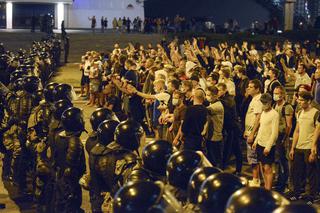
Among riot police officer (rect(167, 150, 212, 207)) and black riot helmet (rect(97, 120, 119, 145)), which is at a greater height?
black riot helmet (rect(97, 120, 119, 145))

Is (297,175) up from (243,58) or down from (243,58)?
down

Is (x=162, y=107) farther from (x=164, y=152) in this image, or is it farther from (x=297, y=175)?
(x=164, y=152)

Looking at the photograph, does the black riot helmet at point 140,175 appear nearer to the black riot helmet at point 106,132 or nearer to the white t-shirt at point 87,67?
the black riot helmet at point 106,132

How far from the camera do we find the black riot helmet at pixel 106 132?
6.82 m

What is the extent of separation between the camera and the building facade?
2188 inches

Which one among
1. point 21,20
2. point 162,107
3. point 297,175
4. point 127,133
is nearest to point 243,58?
point 162,107

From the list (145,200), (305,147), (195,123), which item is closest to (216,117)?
(195,123)

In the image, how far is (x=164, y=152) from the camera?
5941 mm

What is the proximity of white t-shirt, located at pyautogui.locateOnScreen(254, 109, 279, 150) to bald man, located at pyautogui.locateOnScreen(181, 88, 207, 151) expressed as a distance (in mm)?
806

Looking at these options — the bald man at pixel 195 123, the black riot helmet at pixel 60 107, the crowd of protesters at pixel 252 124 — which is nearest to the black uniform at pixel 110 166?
A: the black riot helmet at pixel 60 107

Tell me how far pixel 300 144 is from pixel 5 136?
4217 mm

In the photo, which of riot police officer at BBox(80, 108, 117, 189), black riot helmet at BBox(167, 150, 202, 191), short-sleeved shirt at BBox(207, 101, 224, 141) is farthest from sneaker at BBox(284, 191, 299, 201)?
black riot helmet at BBox(167, 150, 202, 191)

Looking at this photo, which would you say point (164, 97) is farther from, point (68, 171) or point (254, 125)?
point (68, 171)

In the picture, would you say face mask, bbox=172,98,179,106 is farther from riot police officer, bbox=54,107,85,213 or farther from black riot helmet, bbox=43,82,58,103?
riot police officer, bbox=54,107,85,213
